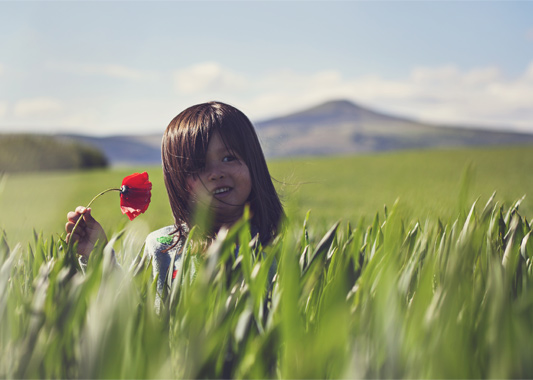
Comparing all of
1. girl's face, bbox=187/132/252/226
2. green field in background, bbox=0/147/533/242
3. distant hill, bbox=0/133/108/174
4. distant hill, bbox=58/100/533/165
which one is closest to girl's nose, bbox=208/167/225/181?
girl's face, bbox=187/132/252/226

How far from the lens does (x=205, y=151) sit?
1575 millimetres

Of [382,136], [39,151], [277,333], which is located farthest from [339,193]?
[382,136]

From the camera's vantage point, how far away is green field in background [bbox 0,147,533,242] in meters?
1.42

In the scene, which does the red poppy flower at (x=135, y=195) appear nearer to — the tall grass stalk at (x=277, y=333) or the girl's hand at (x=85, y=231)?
the girl's hand at (x=85, y=231)

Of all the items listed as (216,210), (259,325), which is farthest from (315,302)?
(216,210)

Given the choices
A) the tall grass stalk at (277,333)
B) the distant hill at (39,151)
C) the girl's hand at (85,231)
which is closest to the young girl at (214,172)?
the girl's hand at (85,231)

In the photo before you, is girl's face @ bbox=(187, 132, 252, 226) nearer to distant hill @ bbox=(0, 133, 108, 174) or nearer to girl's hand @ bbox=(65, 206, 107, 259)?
girl's hand @ bbox=(65, 206, 107, 259)

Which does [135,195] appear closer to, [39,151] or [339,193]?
[339,193]

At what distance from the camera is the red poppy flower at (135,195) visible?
125cm

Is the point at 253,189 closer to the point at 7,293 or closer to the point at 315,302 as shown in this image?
the point at 315,302

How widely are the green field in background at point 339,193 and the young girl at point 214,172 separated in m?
0.13

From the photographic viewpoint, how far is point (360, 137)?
82875mm

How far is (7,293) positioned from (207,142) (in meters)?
1.04

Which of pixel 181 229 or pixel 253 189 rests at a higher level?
pixel 253 189
